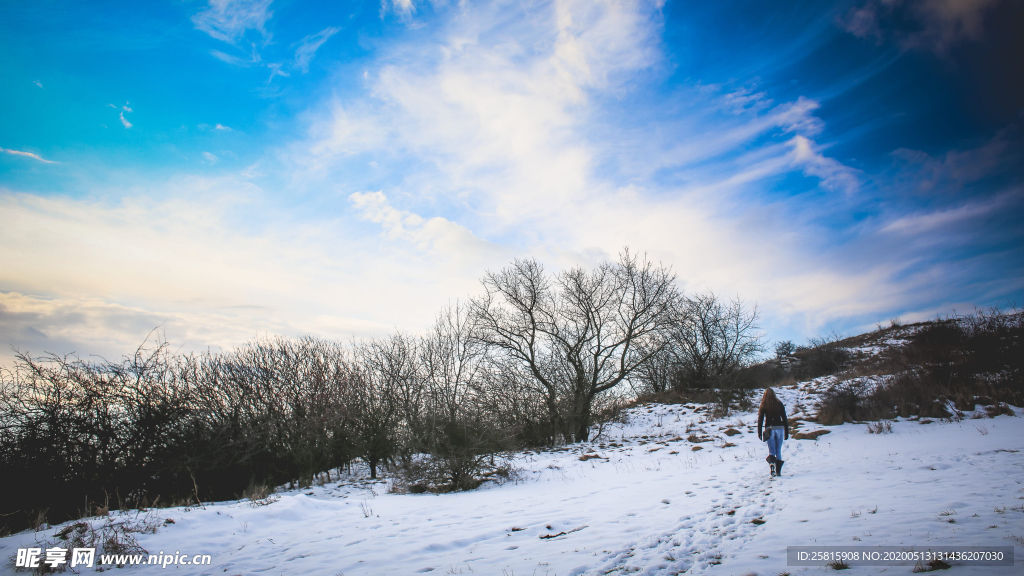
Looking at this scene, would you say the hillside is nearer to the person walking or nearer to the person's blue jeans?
the person walking

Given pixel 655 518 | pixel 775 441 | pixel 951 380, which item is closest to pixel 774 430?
pixel 775 441

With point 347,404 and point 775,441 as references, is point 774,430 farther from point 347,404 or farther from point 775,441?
point 347,404

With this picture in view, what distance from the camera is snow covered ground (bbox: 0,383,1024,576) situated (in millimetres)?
3861

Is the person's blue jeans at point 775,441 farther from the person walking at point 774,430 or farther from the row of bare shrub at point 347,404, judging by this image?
the row of bare shrub at point 347,404

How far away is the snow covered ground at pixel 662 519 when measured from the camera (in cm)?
386

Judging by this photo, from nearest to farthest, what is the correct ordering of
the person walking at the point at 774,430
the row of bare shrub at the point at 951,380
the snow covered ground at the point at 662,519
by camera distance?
the snow covered ground at the point at 662,519 < the person walking at the point at 774,430 < the row of bare shrub at the point at 951,380

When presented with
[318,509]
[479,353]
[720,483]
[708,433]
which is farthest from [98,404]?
[708,433]

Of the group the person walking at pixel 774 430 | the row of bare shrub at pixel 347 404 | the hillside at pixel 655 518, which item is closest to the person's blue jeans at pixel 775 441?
the person walking at pixel 774 430

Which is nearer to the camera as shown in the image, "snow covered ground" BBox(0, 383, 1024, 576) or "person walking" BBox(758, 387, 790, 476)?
"snow covered ground" BBox(0, 383, 1024, 576)

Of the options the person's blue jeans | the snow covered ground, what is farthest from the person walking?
the snow covered ground

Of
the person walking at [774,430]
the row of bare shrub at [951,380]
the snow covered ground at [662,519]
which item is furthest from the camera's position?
the row of bare shrub at [951,380]

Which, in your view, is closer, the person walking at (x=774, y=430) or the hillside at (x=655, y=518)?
the hillside at (x=655, y=518)

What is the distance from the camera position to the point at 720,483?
7.58 meters

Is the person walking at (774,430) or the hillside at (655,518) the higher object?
the person walking at (774,430)
